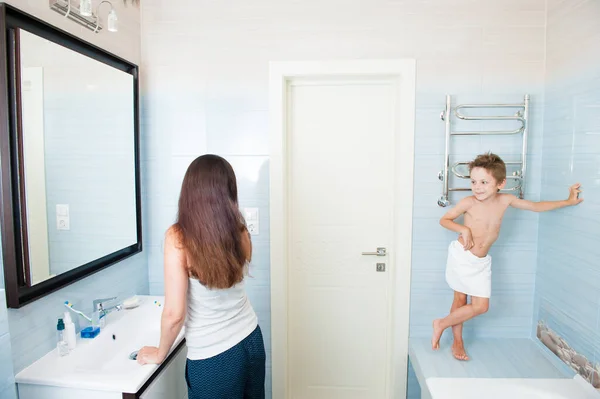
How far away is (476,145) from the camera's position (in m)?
2.09

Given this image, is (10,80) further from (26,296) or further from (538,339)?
(538,339)

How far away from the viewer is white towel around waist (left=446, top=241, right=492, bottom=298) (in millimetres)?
1891

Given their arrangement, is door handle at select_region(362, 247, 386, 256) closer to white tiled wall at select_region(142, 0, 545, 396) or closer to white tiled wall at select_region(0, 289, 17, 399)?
white tiled wall at select_region(142, 0, 545, 396)

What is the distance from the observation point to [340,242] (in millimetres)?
2342

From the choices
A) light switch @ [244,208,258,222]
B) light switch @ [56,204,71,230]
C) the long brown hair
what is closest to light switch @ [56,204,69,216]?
light switch @ [56,204,71,230]

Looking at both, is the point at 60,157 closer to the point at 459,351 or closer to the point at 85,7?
the point at 85,7

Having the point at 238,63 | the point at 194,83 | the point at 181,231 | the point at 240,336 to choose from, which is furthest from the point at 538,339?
the point at 194,83

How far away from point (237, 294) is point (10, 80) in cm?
108

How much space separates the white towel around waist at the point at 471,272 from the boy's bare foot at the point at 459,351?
0.30 m

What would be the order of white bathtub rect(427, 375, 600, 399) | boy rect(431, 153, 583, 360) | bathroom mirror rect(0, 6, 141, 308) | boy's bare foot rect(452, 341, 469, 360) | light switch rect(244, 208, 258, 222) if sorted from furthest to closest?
1. light switch rect(244, 208, 258, 222)
2. boy's bare foot rect(452, 341, 469, 360)
3. boy rect(431, 153, 583, 360)
4. white bathtub rect(427, 375, 600, 399)
5. bathroom mirror rect(0, 6, 141, 308)

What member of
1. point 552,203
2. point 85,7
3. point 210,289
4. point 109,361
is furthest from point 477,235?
point 85,7

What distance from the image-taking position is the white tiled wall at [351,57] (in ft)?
6.75

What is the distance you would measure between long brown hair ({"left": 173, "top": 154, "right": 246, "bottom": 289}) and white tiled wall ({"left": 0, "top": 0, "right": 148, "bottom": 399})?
0.56m

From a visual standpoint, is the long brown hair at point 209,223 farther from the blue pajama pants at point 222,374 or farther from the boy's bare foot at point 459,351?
the boy's bare foot at point 459,351
